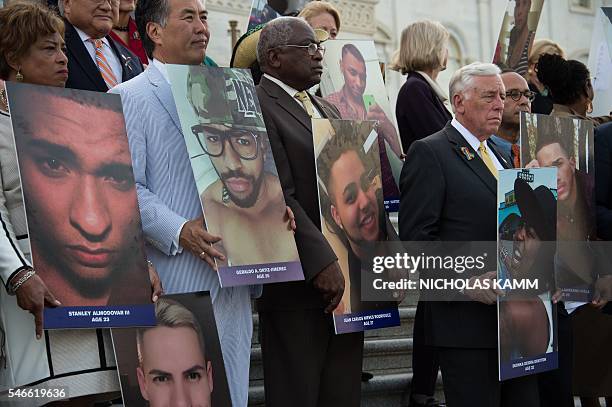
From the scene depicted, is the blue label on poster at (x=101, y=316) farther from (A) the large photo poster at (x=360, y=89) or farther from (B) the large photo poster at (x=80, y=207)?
(A) the large photo poster at (x=360, y=89)

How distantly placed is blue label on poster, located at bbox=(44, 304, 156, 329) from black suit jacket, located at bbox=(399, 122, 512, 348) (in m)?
1.52

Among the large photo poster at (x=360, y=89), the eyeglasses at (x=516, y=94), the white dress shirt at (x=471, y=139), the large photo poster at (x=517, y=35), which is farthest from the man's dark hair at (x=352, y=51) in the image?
the large photo poster at (x=517, y=35)

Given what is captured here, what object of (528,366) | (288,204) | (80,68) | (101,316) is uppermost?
(80,68)

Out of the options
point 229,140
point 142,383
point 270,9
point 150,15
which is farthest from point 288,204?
point 270,9

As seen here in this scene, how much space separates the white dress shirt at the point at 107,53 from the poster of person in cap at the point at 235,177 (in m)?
1.07

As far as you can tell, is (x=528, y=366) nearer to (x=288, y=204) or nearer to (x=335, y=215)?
(x=335, y=215)

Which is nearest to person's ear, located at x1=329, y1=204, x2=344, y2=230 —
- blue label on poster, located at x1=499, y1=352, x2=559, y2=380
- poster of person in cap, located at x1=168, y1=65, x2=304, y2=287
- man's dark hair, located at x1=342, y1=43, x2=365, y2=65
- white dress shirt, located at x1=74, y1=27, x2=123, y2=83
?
poster of person in cap, located at x1=168, y1=65, x2=304, y2=287

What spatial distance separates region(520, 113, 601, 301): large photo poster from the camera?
521 centimetres

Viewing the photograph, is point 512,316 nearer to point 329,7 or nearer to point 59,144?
point 59,144

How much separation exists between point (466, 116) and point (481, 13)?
68.5 feet

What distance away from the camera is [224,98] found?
4.29 metres

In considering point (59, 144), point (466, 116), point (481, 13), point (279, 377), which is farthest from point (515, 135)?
point (481, 13)

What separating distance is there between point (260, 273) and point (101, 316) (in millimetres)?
674

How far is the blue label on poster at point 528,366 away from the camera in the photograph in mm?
4738
